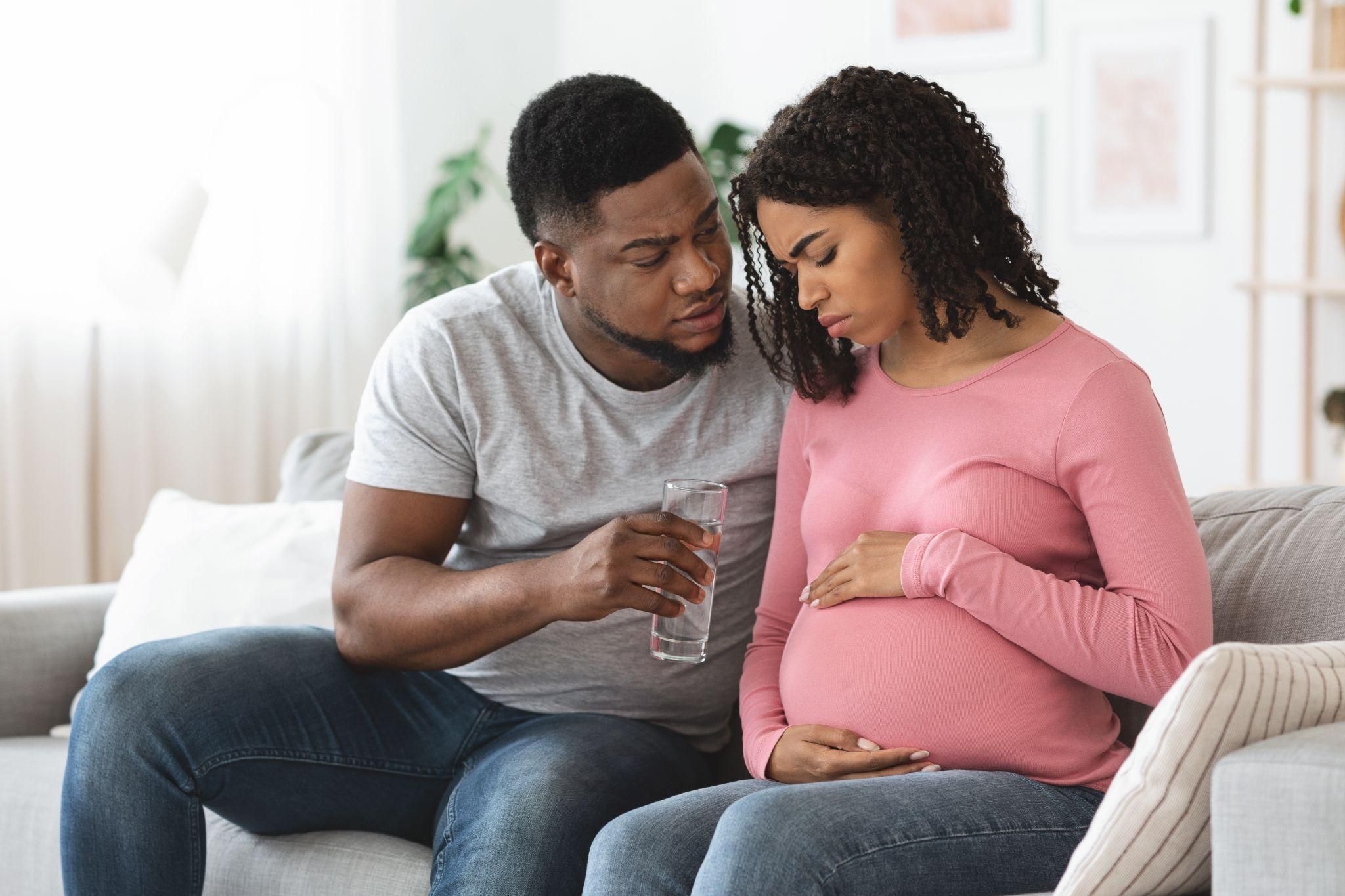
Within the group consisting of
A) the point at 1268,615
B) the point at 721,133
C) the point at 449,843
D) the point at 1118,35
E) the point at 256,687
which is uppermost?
the point at 1118,35

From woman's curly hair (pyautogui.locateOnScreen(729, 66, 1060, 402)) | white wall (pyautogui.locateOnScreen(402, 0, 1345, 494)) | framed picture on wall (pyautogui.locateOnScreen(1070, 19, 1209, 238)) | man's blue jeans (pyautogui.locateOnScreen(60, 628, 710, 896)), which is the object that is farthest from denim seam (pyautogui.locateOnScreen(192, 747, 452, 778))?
framed picture on wall (pyautogui.locateOnScreen(1070, 19, 1209, 238))

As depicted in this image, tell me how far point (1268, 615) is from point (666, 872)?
2.28 feet

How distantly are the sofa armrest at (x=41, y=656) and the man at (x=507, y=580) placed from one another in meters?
0.50

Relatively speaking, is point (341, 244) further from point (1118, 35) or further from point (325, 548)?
point (1118, 35)

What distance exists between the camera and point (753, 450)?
5.65 ft

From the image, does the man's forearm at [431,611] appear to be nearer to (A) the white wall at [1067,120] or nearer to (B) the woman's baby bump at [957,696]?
(B) the woman's baby bump at [957,696]

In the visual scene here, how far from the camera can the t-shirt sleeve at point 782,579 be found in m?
1.56

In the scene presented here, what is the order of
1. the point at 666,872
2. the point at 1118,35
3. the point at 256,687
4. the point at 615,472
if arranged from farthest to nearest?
1. the point at 1118,35
2. the point at 615,472
3. the point at 256,687
4. the point at 666,872

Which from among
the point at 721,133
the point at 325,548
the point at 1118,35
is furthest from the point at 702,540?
the point at 1118,35

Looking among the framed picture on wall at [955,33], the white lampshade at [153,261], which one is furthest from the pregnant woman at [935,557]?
the framed picture on wall at [955,33]

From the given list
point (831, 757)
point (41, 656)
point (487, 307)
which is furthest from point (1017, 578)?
point (41, 656)

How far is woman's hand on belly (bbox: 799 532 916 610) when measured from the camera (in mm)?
1372

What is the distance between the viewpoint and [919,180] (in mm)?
1390

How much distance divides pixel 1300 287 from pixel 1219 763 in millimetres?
2529
